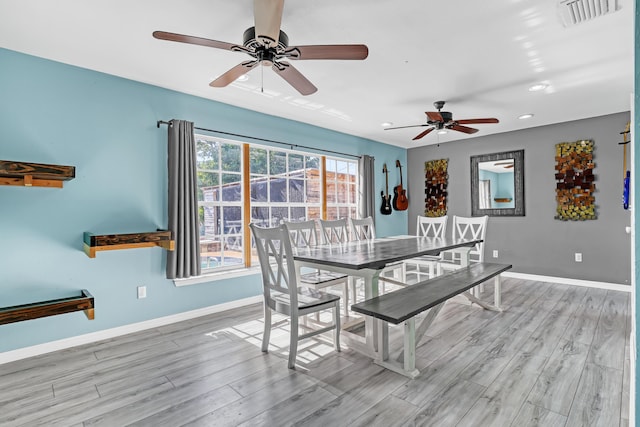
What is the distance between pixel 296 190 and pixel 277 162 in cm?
50

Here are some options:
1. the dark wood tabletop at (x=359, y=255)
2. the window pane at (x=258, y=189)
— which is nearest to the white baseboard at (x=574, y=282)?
the dark wood tabletop at (x=359, y=255)

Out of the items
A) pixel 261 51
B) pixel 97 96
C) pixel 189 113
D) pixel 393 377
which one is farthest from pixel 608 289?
pixel 97 96

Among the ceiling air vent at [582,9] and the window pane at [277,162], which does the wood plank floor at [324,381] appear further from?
the ceiling air vent at [582,9]

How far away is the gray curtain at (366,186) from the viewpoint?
5.32 m

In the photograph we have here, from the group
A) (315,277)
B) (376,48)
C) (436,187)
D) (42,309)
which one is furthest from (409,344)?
(436,187)

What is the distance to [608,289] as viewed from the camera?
4.26 m

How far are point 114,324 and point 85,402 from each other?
1112 millimetres

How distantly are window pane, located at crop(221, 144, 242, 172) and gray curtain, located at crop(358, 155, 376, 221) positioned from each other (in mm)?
2198

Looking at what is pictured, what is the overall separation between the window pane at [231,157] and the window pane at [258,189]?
9.9 inches

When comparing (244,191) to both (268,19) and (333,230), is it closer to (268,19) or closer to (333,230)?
(333,230)

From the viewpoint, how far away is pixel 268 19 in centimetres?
165

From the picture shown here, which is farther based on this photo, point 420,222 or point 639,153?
point 420,222

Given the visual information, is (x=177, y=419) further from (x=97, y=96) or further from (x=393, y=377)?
(x=97, y=96)

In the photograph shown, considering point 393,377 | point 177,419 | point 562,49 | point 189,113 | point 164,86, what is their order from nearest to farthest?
point 177,419, point 393,377, point 562,49, point 164,86, point 189,113
